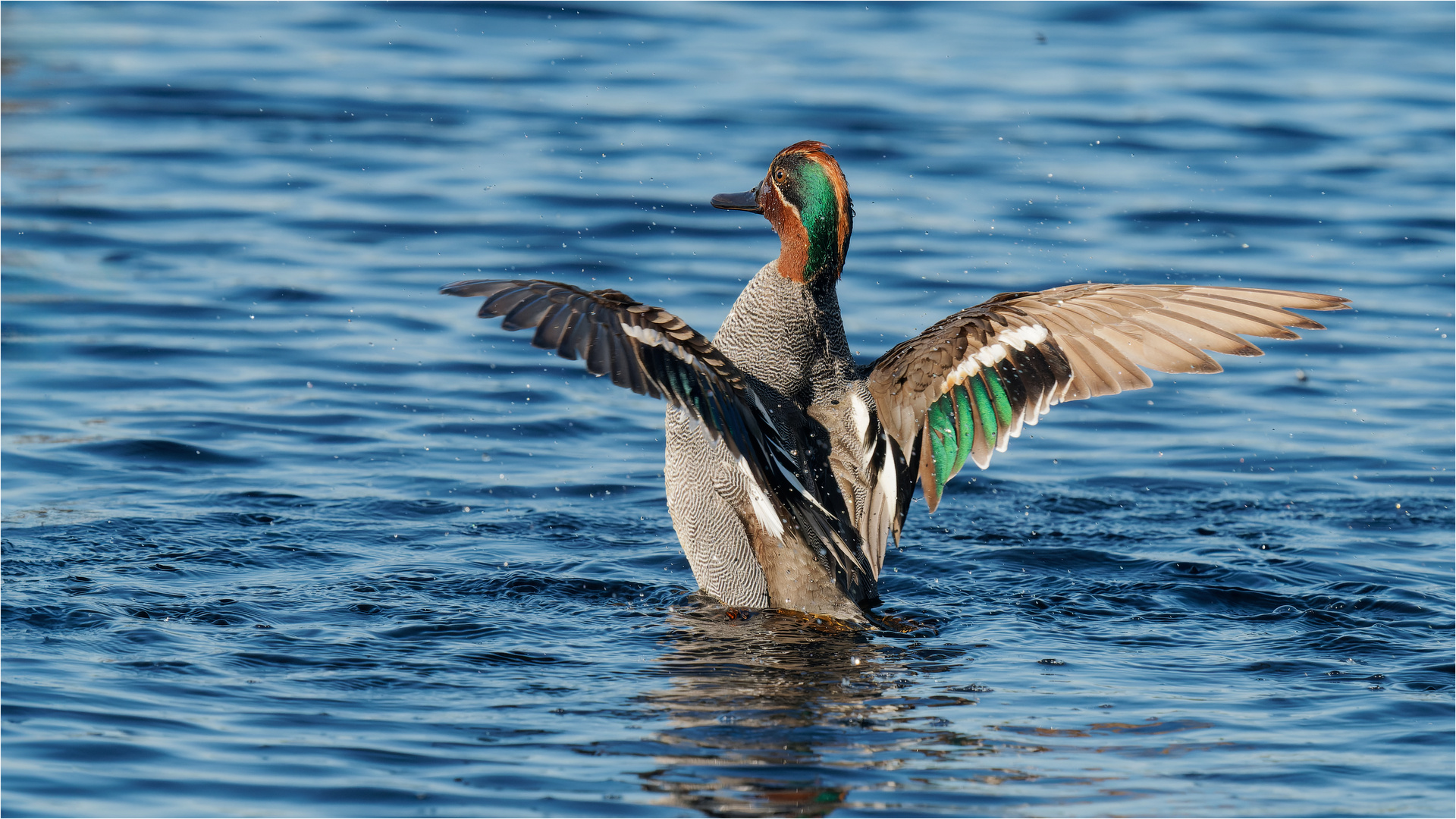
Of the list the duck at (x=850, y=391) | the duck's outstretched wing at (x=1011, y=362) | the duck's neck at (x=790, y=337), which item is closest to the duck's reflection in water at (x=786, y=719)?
the duck at (x=850, y=391)

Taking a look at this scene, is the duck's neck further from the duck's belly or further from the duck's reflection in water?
the duck's reflection in water

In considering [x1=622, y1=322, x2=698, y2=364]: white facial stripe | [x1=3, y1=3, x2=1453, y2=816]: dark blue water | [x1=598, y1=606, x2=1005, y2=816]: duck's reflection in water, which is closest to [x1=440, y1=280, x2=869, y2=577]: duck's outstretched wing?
[x1=622, y1=322, x2=698, y2=364]: white facial stripe

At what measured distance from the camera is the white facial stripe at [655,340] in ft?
16.5

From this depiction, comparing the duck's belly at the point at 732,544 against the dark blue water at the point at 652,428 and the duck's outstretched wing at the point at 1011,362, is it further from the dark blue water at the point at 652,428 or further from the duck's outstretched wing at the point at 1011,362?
the duck's outstretched wing at the point at 1011,362

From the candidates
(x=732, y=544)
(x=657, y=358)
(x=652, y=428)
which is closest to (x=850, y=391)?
(x=732, y=544)

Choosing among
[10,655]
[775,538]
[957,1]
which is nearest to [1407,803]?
[775,538]

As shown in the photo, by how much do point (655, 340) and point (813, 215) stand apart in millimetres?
1125

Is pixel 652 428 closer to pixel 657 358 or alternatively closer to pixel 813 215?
pixel 813 215

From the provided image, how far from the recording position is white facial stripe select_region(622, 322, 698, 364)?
5.02 metres

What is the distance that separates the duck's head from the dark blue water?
129 cm

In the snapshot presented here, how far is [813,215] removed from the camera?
5.91m

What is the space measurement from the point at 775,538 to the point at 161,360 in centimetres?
461

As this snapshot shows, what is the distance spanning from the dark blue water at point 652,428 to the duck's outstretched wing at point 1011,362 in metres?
0.68

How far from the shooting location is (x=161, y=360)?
9000 millimetres
